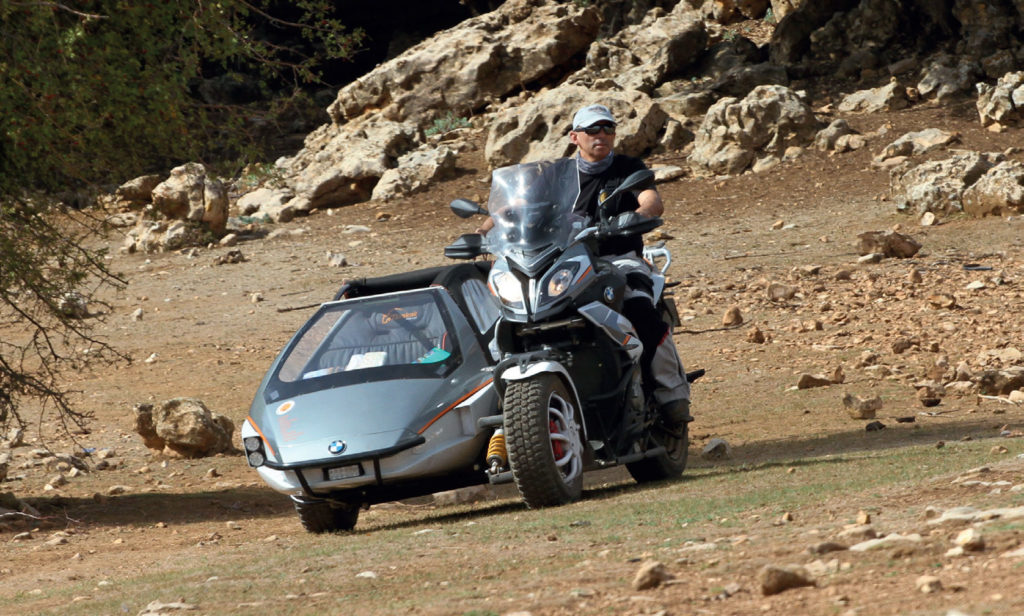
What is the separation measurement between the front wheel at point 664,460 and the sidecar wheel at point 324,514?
159 cm

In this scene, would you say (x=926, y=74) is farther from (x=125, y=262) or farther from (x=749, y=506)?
(x=749, y=506)

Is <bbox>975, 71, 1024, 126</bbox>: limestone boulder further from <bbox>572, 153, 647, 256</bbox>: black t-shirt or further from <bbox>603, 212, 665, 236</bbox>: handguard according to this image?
<bbox>603, 212, 665, 236</bbox>: handguard

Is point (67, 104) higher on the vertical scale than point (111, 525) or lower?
higher

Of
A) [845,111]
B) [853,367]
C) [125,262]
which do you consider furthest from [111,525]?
[845,111]

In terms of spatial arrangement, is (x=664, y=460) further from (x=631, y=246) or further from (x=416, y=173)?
(x=416, y=173)

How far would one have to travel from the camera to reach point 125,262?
24547 mm

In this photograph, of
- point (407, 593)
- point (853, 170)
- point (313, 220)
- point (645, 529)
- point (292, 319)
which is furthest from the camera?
point (313, 220)

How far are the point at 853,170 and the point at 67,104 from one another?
54.4 ft

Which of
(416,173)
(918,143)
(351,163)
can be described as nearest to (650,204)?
(918,143)

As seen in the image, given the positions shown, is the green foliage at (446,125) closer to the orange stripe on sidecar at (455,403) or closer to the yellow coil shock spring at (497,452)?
the orange stripe on sidecar at (455,403)

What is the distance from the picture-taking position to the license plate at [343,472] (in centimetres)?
710

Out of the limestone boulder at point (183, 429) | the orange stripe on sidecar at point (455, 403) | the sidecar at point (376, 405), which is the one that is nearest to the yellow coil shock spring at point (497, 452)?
the sidecar at point (376, 405)

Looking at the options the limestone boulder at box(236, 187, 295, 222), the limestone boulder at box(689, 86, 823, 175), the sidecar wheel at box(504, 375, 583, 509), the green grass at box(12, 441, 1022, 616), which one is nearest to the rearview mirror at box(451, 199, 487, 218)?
the sidecar wheel at box(504, 375, 583, 509)

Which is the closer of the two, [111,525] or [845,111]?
[111,525]
